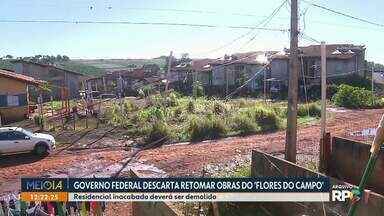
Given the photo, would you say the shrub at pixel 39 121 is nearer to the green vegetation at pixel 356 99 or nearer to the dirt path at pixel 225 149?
the dirt path at pixel 225 149

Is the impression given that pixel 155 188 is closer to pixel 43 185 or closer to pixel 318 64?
pixel 43 185

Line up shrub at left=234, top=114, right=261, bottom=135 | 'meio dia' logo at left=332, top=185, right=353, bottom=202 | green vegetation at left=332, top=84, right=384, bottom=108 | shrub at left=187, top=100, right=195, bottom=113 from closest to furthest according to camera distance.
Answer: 'meio dia' logo at left=332, top=185, right=353, bottom=202 → shrub at left=234, top=114, right=261, bottom=135 → shrub at left=187, top=100, right=195, bottom=113 → green vegetation at left=332, top=84, right=384, bottom=108

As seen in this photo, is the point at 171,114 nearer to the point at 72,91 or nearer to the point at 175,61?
the point at 72,91

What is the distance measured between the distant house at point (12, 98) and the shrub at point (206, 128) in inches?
585

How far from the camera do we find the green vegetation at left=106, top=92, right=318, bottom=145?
961 inches

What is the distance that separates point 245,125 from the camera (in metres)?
25.6

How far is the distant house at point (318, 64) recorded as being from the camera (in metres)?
46.2

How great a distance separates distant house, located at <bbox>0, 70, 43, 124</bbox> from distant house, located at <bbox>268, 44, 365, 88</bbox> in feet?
74.5

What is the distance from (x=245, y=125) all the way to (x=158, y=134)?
462 cm

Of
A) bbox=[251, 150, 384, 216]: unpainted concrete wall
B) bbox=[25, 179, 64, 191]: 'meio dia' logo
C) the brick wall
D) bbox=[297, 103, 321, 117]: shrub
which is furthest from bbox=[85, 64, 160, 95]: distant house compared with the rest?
bbox=[25, 179, 64, 191]: 'meio dia' logo

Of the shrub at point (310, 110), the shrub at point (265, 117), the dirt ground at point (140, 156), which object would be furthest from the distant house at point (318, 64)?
the dirt ground at point (140, 156)

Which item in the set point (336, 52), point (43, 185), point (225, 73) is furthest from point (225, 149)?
point (225, 73)

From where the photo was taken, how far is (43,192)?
6883 millimetres

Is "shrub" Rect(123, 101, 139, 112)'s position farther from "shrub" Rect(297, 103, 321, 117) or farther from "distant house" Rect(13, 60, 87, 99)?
"distant house" Rect(13, 60, 87, 99)
